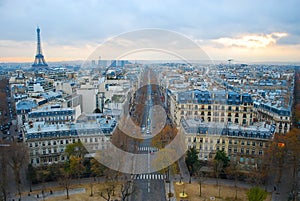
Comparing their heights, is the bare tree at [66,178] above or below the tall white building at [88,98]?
below

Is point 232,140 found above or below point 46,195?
above

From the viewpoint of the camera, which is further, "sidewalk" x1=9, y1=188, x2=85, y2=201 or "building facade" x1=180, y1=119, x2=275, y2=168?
"building facade" x1=180, y1=119, x2=275, y2=168

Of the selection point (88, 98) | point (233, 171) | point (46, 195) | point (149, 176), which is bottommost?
point (46, 195)

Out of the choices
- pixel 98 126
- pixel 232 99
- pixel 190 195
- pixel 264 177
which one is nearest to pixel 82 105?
pixel 98 126

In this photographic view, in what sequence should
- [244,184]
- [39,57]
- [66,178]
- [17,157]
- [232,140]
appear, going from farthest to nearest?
[39,57]
[232,140]
[244,184]
[17,157]
[66,178]

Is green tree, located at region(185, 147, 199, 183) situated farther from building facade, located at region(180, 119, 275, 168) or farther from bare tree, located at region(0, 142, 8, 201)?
bare tree, located at region(0, 142, 8, 201)

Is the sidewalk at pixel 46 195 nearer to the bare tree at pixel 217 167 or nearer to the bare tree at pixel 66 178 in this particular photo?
the bare tree at pixel 66 178

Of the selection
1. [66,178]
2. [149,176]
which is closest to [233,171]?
[149,176]

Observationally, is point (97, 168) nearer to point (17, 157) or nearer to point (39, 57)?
point (17, 157)

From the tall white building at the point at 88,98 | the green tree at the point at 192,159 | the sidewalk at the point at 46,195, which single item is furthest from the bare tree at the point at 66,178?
the tall white building at the point at 88,98

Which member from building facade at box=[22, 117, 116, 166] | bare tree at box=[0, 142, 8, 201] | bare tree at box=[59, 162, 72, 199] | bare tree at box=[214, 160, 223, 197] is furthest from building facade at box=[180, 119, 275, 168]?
bare tree at box=[0, 142, 8, 201]

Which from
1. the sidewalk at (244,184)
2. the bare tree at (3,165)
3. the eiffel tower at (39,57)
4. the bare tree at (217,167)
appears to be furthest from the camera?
the eiffel tower at (39,57)

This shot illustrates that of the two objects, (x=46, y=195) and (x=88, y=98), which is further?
(x=88, y=98)

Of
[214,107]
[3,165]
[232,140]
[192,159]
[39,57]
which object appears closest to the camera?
[3,165]
